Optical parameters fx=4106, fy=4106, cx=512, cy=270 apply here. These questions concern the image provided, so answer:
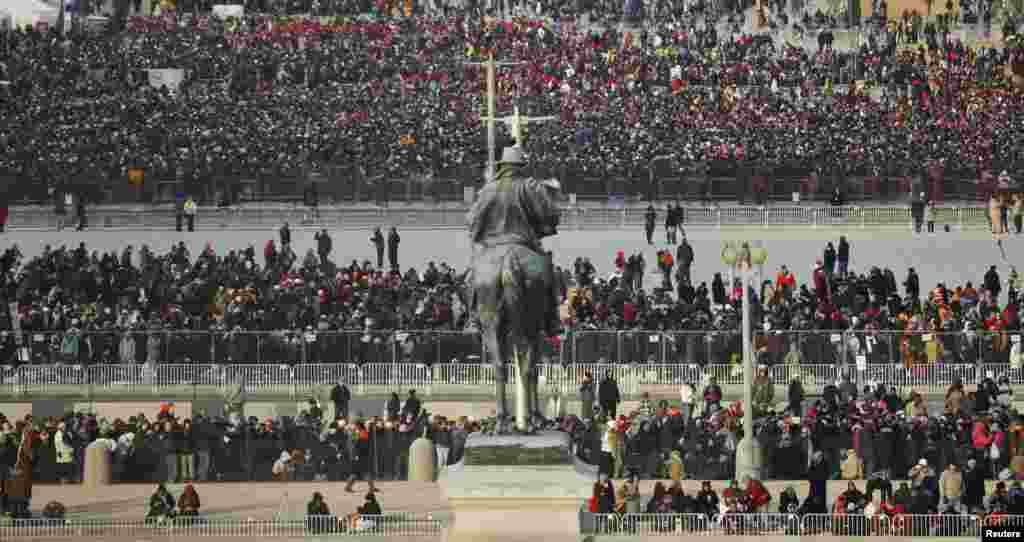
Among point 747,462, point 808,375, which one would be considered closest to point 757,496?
point 747,462

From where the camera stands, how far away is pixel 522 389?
37.9 meters

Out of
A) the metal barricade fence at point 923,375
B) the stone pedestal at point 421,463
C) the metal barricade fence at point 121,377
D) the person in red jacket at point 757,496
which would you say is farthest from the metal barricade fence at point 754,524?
the metal barricade fence at point 121,377

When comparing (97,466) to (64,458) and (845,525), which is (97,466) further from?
(845,525)

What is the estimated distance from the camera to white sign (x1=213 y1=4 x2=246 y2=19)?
10100cm

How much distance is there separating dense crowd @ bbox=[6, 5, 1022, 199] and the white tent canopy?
245 cm

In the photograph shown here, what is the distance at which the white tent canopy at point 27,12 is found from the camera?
10056cm

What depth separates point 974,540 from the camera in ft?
148

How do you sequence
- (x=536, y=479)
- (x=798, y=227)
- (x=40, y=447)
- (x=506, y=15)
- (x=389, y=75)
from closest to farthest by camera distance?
(x=536, y=479) < (x=40, y=447) < (x=798, y=227) < (x=389, y=75) < (x=506, y=15)

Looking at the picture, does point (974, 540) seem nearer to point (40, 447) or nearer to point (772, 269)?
point (40, 447)

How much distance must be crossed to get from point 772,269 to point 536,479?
1441 inches

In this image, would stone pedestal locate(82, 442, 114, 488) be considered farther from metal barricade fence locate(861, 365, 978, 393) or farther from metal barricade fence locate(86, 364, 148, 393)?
metal barricade fence locate(861, 365, 978, 393)

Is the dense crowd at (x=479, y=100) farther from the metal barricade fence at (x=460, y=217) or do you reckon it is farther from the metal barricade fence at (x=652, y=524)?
the metal barricade fence at (x=652, y=524)

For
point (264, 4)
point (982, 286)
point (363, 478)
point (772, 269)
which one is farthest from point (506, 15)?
point (363, 478)

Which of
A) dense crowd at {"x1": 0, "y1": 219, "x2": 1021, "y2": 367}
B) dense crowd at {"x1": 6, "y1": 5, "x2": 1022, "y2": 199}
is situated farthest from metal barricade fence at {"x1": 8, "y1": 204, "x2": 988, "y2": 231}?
dense crowd at {"x1": 0, "y1": 219, "x2": 1021, "y2": 367}
